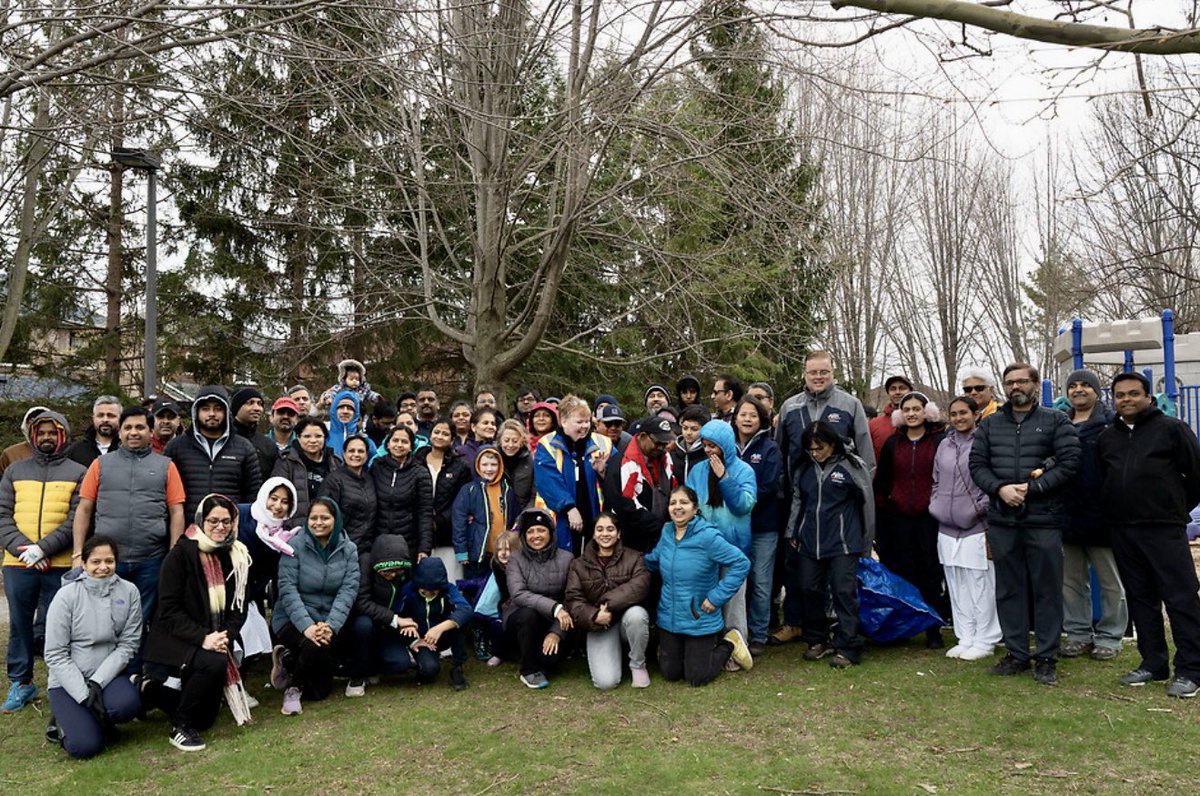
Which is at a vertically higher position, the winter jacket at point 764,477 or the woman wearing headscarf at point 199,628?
the winter jacket at point 764,477

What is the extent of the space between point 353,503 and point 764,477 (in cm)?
301

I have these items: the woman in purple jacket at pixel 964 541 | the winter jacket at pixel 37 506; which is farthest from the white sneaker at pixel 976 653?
the winter jacket at pixel 37 506

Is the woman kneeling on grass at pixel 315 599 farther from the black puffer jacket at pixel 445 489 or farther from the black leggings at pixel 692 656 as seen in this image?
the black leggings at pixel 692 656

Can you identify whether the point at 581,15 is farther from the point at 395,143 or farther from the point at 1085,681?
the point at 1085,681

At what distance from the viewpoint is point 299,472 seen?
6605mm

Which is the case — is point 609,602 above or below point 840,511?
below

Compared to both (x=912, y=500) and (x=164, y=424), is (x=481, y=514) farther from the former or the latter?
(x=912, y=500)

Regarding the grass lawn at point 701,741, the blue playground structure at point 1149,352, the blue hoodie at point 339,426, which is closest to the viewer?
the grass lawn at point 701,741

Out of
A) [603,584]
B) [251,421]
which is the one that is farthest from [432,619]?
[251,421]

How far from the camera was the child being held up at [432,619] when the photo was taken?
6.18 meters

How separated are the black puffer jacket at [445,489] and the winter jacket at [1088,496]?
14.0ft

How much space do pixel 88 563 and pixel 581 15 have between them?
7272 mm

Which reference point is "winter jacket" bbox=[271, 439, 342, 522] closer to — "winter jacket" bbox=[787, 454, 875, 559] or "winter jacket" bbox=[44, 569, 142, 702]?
"winter jacket" bbox=[44, 569, 142, 702]

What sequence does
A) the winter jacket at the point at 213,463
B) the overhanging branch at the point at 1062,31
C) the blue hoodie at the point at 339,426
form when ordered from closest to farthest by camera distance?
the overhanging branch at the point at 1062,31
the winter jacket at the point at 213,463
the blue hoodie at the point at 339,426
